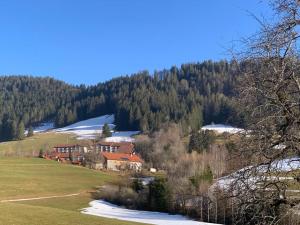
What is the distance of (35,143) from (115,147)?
34.4 meters

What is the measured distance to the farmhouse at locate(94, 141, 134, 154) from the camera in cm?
14450

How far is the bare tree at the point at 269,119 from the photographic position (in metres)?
6.50

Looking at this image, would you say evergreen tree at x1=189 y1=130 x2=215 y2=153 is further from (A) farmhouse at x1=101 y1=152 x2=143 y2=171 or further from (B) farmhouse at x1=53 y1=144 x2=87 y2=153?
(B) farmhouse at x1=53 y1=144 x2=87 y2=153

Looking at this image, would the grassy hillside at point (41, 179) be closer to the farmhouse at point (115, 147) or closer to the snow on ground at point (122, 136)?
the farmhouse at point (115, 147)

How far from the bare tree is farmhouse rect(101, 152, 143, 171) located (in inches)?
4492

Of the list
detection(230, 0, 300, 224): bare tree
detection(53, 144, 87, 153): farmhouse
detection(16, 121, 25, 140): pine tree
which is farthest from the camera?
detection(16, 121, 25, 140): pine tree

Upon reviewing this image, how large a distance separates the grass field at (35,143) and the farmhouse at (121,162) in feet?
→ 98.0

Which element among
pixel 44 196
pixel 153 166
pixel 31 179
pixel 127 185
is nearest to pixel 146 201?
pixel 127 185

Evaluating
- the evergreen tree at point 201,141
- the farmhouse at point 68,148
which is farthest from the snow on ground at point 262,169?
the farmhouse at point 68,148

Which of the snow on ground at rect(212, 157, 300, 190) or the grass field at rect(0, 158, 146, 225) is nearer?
the snow on ground at rect(212, 157, 300, 190)

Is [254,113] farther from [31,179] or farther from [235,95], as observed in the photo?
[31,179]

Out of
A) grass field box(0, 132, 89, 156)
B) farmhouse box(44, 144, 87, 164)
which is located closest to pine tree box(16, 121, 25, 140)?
grass field box(0, 132, 89, 156)

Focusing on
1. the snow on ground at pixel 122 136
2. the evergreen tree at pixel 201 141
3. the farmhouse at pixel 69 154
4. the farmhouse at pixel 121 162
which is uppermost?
the snow on ground at pixel 122 136

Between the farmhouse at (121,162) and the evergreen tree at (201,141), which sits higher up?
the evergreen tree at (201,141)
